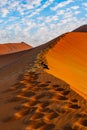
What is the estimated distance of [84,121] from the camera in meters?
5.16

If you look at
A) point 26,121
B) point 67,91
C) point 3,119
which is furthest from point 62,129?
point 67,91

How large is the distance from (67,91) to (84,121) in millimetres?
1439

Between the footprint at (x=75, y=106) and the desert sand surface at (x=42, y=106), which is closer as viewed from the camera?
the desert sand surface at (x=42, y=106)

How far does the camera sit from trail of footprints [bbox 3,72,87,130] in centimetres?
527

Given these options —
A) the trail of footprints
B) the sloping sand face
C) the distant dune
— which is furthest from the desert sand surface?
the distant dune

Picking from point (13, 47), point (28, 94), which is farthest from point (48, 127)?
point (13, 47)

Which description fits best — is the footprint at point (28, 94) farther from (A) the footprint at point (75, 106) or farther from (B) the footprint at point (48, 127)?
(B) the footprint at point (48, 127)

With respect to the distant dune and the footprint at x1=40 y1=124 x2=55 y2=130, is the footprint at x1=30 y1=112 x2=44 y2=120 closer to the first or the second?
the footprint at x1=40 y1=124 x2=55 y2=130

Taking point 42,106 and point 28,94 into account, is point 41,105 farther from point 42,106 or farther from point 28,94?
point 28,94

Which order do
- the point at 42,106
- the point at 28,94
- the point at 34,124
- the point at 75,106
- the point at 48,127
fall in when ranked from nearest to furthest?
the point at 48,127
the point at 34,124
the point at 75,106
the point at 42,106
the point at 28,94

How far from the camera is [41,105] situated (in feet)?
19.8

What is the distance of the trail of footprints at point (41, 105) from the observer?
527 centimetres

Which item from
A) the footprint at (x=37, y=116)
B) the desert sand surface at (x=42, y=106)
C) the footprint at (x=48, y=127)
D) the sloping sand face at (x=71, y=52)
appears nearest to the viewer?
the footprint at (x=48, y=127)

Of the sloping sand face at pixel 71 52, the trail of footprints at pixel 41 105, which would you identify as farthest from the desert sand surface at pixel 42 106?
the sloping sand face at pixel 71 52
